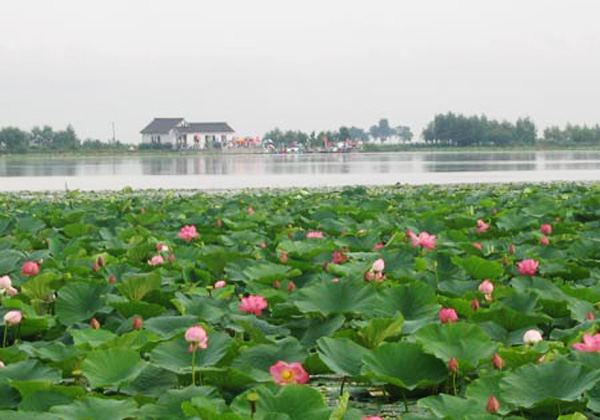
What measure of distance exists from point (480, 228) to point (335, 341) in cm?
291

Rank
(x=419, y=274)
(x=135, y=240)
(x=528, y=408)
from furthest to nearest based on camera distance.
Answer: (x=135, y=240) < (x=419, y=274) < (x=528, y=408)

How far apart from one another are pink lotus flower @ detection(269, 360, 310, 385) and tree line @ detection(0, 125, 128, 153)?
9043 cm

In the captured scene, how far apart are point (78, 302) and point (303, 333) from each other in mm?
774

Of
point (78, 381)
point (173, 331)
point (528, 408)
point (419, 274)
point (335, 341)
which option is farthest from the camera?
point (419, 274)

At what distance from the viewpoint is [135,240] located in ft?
13.8

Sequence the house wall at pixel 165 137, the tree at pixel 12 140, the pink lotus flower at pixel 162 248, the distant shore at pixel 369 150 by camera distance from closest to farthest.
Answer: the pink lotus flower at pixel 162 248
the distant shore at pixel 369 150
the tree at pixel 12 140
the house wall at pixel 165 137

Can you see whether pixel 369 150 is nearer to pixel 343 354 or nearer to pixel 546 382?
pixel 343 354

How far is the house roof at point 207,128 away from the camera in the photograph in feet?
375

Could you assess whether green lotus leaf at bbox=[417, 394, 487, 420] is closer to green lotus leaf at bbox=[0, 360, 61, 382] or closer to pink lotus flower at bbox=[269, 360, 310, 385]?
pink lotus flower at bbox=[269, 360, 310, 385]

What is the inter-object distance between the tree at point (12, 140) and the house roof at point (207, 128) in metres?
26.9

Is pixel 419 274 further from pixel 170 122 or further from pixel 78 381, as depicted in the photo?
pixel 170 122

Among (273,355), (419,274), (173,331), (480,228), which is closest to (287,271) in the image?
(419,274)

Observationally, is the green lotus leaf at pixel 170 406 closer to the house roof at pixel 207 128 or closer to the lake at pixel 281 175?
the lake at pixel 281 175

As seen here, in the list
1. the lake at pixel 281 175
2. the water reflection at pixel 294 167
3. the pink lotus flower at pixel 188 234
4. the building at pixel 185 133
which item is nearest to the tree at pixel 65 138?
the building at pixel 185 133
